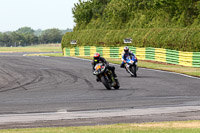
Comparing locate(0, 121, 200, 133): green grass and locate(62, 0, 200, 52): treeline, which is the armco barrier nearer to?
locate(62, 0, 200, 52): treeline

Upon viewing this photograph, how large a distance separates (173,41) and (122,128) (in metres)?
30.3

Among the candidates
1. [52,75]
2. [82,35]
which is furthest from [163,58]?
[82,35]

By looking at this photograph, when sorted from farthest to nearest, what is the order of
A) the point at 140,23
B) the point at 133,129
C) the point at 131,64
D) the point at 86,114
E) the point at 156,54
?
1. the point at 140,23
2. the point at 156,54
3. the point at 131,64
4. the point at 86,114
5. the point at 133,129

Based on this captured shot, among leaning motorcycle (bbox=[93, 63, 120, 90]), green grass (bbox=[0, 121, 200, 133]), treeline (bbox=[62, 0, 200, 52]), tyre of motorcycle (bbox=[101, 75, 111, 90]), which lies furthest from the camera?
treeline (bbox=[62, 0, 200, 52])

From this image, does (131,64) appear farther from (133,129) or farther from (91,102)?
(133,129)

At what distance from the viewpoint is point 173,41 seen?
39062mm

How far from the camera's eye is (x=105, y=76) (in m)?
18.6

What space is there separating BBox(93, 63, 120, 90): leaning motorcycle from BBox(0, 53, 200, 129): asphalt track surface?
0.37 m

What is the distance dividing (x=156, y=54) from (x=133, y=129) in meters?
32.6

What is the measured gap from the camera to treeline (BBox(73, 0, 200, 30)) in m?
43.3

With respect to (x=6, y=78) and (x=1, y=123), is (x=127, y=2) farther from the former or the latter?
(x=1, y=123)

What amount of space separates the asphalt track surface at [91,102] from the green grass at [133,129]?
0.77 metres

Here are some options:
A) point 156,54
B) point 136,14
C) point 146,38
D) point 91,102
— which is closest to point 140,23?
point 136,14

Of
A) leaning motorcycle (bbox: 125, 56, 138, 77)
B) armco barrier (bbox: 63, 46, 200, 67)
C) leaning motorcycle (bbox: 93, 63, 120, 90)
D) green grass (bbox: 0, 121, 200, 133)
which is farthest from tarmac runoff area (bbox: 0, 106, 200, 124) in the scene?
armco barrier (bbox: 63, 46, 200, 67)
